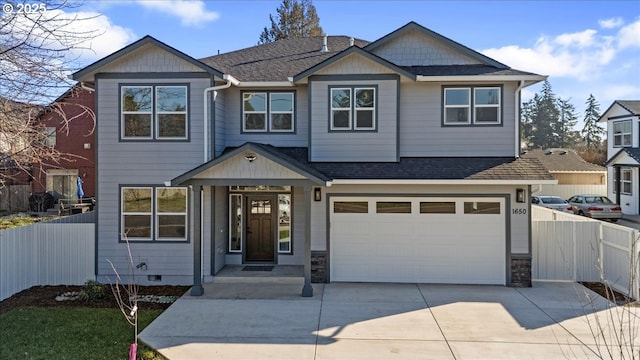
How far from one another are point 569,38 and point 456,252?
14.7 meters

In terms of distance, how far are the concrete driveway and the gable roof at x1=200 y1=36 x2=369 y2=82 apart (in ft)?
18.8

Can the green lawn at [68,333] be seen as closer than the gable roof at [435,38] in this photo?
Yes

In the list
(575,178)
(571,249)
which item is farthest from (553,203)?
(571,249)

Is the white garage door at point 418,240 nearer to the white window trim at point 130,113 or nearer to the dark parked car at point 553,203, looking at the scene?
the white window trim at point 130,113

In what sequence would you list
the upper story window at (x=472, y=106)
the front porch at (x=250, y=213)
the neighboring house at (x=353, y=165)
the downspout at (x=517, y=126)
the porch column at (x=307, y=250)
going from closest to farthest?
1. the porch column at (x=307, y=250)
2. the front porch at (x=250, y=213)
3. the neighboring house at (x=353, y=165)
4. the downspout at (x=517, y=126)
5. the upper story window at (x=472, y=106)

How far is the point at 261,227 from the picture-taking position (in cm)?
1325

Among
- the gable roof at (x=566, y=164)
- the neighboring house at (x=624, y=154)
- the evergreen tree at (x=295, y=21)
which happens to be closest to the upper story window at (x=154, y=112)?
the evergreen tree at (x=295, y=21)

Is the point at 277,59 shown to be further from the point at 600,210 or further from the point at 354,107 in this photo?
the point at 600,210

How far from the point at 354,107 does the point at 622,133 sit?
964 inches

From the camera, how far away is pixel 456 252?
11922 mm

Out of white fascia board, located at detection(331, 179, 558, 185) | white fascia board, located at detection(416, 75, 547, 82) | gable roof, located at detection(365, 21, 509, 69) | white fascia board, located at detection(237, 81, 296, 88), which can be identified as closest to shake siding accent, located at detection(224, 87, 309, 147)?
white fascia board, located at detection(237, 81, 296, 88)

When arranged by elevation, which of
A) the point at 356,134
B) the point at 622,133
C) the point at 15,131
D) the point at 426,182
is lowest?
the point at 426,182

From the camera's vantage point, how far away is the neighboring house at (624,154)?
86.8ft

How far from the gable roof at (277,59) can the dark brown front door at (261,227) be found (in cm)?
336
